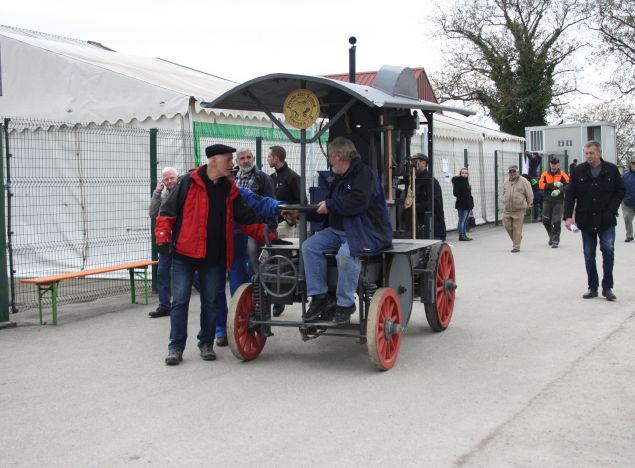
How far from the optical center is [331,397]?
591cm

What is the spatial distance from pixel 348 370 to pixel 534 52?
38861 millimetres

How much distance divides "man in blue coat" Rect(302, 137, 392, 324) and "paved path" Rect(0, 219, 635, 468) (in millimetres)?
607

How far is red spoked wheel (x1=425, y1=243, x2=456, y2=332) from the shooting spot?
8055mm

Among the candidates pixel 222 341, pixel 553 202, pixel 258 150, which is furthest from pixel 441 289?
pixel 553 202

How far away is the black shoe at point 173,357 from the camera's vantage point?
6984 mm

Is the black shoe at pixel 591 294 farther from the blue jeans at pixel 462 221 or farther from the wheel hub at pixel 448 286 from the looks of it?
the blue jeans at pixel 462 221

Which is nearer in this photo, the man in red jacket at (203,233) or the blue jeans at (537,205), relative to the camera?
the man in red jacket at (203,233)

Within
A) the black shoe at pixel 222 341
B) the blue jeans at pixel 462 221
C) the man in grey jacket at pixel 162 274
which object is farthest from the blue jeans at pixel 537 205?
the black shoe at pixel 222 341

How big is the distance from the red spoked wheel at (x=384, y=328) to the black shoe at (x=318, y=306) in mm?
411

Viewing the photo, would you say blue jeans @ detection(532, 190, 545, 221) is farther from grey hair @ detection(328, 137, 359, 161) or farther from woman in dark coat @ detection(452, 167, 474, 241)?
grey hair @ detection(328, 137, 359, 161)

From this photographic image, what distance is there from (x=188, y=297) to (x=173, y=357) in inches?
20.5

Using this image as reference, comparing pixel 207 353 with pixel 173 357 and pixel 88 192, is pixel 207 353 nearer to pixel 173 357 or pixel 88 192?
pixel 173 357

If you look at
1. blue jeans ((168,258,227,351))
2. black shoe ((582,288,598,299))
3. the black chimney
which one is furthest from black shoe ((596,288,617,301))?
blue jeans ((168,258,227,351))

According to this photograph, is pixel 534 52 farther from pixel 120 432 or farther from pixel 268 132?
pixel 120 432
